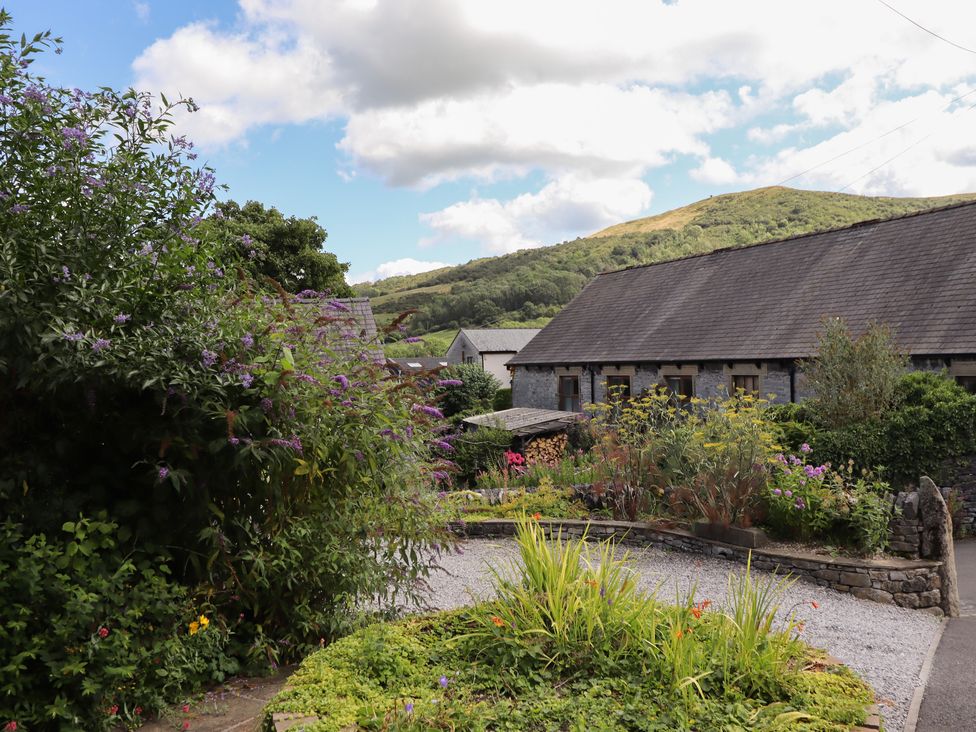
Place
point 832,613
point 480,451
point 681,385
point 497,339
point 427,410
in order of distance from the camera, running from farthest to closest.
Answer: point 497,339, point 681,385, point 480,451, point 832,613, point 427,410

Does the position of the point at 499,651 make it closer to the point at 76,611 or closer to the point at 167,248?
the point at 76,611

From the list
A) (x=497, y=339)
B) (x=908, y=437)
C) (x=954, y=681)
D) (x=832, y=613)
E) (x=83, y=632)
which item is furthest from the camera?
(x=497, y=339)

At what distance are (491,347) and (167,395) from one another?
40359 mm

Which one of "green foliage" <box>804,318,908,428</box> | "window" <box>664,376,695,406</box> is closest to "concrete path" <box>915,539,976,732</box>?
"green foliage" <box>804,318,908,428</box>

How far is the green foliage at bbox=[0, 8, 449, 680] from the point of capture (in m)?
4.24

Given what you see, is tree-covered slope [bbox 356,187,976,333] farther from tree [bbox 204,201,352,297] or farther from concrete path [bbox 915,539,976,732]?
concrete path [bbox 915,539,976,732]

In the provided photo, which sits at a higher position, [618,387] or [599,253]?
[599,253]

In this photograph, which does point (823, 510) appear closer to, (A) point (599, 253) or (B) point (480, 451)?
(B) point (480, 451)

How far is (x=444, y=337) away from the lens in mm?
80375

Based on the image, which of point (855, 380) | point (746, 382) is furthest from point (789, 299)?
point (855, 380)

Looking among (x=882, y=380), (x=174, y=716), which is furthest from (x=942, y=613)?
(x=174, y=716)

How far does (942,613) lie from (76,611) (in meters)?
8.53

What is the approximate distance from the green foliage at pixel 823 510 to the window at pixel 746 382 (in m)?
9.25

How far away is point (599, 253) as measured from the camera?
101688 millimetres
